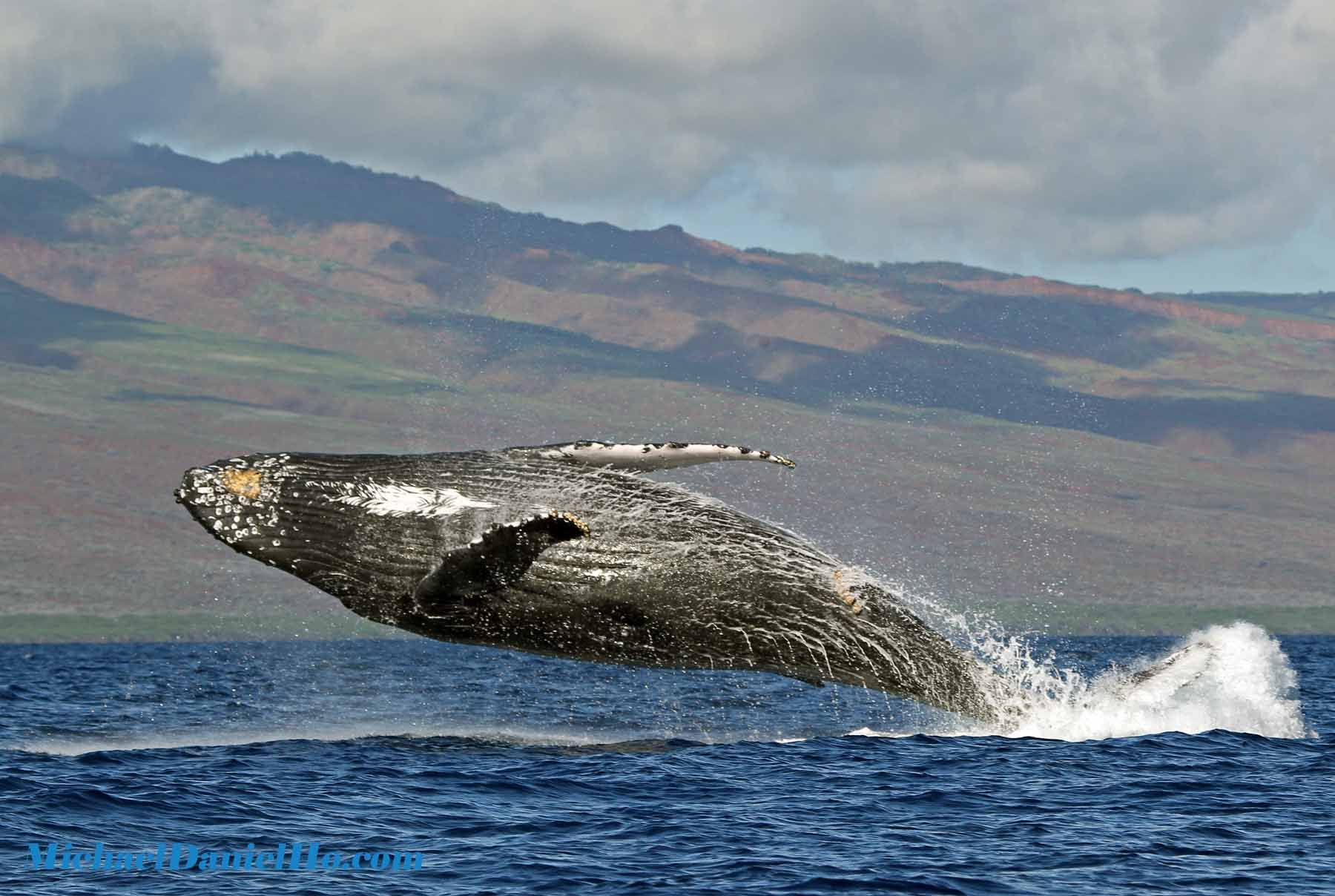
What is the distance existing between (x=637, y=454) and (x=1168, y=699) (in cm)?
1766

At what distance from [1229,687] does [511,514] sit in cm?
2000

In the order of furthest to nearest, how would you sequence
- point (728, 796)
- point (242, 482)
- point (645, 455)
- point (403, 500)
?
point (728, 796) < point (242, 482) < point (403, 500) < point (645, 455)

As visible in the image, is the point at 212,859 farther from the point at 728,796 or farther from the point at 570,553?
the point at 728,796

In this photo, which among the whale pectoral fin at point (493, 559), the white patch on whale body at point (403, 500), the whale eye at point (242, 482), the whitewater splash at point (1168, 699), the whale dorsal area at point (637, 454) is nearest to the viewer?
the whale pectoral fin at point (493, 559)

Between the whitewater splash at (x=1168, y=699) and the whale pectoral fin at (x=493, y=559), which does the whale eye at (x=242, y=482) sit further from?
the whitewater splash at (x=1168, y=699)

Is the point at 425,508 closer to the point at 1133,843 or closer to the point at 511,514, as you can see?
the point at 511,514

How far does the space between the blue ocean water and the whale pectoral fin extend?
296 cm

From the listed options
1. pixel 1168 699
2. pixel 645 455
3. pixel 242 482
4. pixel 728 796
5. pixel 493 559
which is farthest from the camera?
pixel 1168 699

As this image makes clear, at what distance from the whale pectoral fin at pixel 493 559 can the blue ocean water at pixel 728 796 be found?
296 cm

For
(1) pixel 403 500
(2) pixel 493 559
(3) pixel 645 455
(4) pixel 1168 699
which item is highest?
(3) pixel 645 455

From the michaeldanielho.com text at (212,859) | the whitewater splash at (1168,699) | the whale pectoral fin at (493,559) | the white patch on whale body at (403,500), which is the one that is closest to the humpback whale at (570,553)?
the white patch on whale body at (403,500)

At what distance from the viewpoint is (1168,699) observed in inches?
1252

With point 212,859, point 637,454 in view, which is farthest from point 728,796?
point 212,859

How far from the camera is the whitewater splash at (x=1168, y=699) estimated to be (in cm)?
2248
